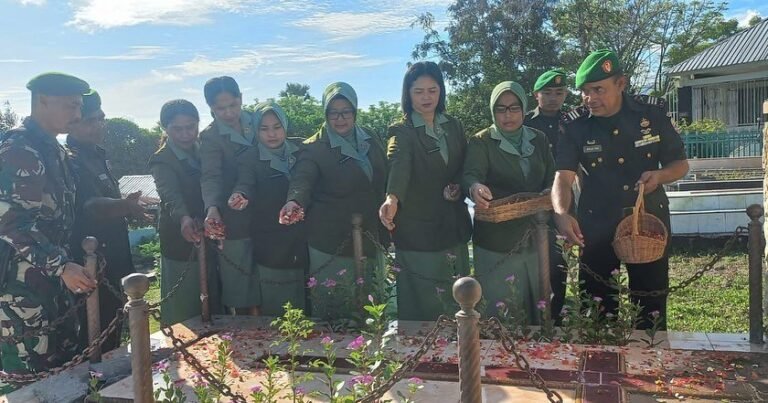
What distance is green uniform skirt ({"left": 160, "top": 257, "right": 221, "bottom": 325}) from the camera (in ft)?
16.4

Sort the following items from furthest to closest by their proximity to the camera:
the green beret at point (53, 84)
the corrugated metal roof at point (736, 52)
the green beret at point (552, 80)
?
1. the corrugated metal roof at point (736, 52)
2. the green beret at point (552, 80)
3. the green beret at point (53, 84)

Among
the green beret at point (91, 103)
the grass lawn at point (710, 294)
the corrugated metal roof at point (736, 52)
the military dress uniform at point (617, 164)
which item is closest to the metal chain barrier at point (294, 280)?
the green beret at point (91, 103)

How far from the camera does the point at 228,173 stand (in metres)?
4.77

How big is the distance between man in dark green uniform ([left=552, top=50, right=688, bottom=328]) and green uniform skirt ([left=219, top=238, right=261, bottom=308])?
91.5 inches

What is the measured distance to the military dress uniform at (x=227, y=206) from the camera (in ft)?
15.3

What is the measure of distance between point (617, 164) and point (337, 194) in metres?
1.85

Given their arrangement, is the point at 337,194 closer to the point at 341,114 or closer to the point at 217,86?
the point at 341,114

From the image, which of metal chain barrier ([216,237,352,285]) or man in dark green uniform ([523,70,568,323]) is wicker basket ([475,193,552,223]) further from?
metal chain barrier ([216,237,352,285])

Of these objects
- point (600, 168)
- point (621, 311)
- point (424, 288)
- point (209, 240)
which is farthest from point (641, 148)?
point (209, 240)

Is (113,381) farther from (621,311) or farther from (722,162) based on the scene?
(722,162)

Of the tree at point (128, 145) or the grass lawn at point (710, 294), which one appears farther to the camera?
the tree at point (128, 145)

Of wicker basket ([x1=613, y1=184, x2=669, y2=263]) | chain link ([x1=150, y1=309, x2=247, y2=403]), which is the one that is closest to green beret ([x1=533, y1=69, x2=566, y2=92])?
wicker basket ([x1=613, y1=184, x2=669, y2=263])

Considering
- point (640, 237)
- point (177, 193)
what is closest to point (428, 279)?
point (640, 237)

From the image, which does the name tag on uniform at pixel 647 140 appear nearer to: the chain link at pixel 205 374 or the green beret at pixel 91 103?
the chain link at pixel 205 374
